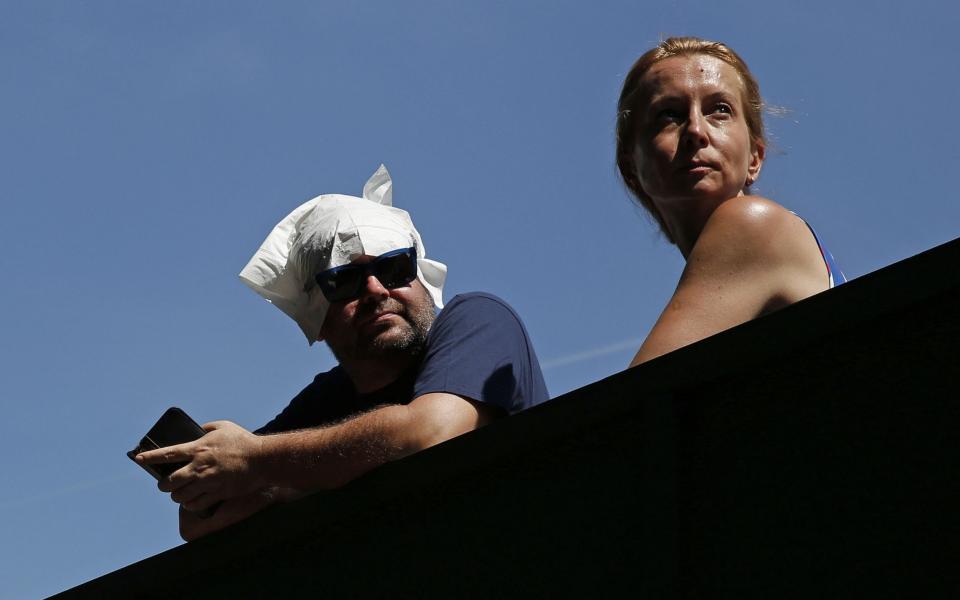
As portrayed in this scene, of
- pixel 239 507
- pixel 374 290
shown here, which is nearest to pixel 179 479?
pixel 239 507

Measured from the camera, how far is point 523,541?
235cm

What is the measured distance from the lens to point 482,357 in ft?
11.4

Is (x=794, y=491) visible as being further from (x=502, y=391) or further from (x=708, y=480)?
(x=502, y=391)

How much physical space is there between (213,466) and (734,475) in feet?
5.32

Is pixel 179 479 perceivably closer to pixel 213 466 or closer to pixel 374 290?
pixel 213 466

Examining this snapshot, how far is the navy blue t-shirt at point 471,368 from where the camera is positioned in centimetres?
338

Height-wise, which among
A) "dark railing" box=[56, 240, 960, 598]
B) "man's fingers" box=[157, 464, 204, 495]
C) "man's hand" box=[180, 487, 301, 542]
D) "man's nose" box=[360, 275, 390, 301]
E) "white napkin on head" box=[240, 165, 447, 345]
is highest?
"white napkin on head" box=[240, 165, 447, 345]

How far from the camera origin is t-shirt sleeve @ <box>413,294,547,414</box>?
3.37 meters

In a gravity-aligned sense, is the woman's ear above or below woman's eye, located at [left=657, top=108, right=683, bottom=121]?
below

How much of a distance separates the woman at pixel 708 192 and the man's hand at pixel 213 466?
1.14m

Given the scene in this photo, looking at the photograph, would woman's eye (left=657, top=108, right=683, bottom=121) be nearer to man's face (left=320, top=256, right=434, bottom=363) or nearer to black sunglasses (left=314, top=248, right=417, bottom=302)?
man's face (left=320, top=256, right=434, bottom=363)

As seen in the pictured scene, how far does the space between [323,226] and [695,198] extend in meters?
1.63

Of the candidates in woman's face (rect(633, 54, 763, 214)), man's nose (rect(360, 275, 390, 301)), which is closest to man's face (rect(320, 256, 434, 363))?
man's nose (rect(360, 275, 390, 301))

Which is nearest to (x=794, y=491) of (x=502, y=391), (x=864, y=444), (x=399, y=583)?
(x=864, y=444)
